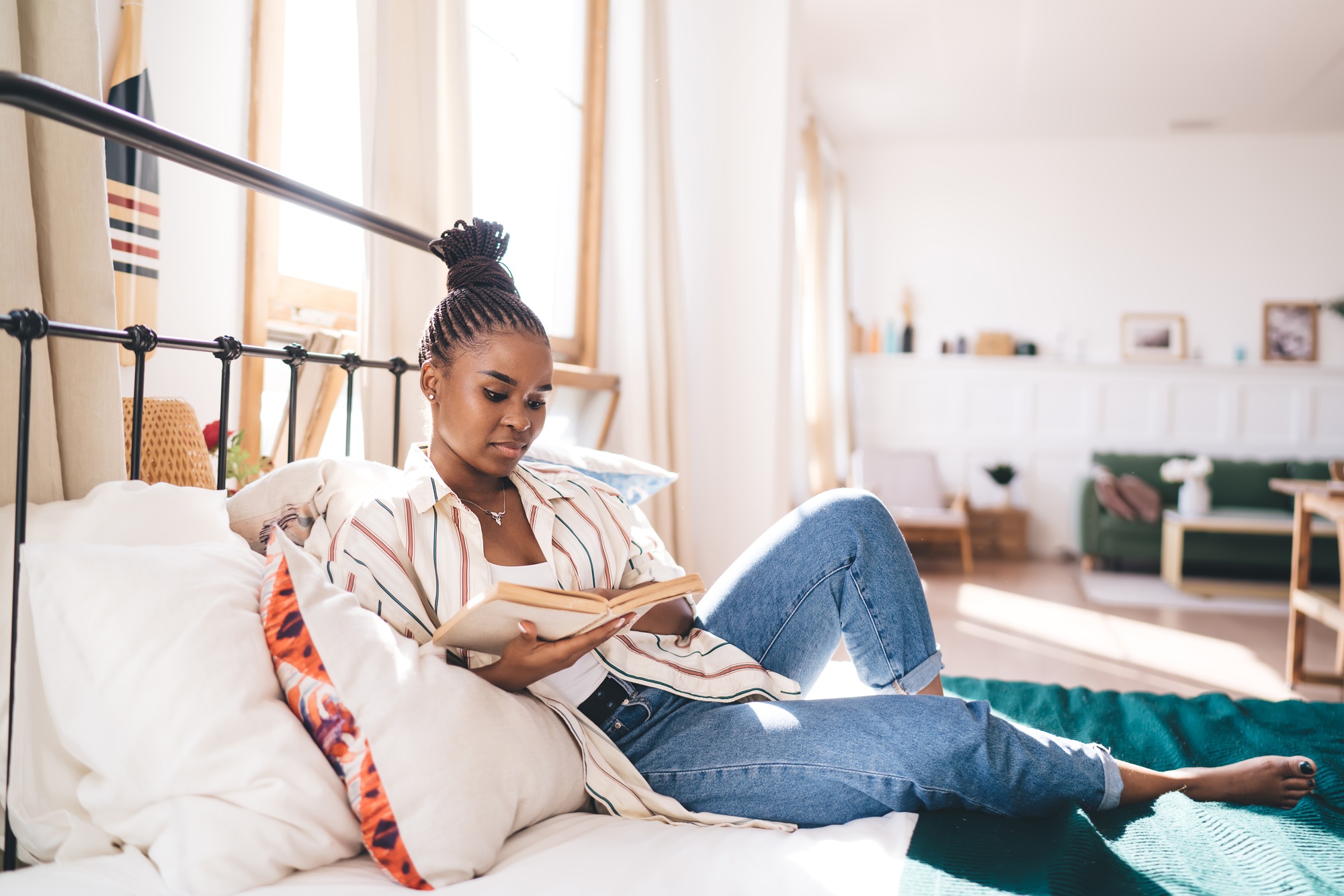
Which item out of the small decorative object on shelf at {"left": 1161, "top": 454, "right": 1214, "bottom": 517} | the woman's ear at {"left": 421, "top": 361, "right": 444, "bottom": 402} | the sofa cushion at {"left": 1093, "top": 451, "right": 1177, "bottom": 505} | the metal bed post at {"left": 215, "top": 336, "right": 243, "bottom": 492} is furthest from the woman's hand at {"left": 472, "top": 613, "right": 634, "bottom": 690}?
the sofa cushion at {"left": 1093, "top": 451, "right": 1177, "bottom": 505}

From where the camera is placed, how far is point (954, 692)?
65.8 inches

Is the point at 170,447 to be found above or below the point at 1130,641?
above

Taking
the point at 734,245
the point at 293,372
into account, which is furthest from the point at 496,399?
the point at 734,245

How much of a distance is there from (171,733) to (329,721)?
134mm

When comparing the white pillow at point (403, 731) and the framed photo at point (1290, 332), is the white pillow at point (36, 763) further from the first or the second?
the framed photo at point (1290, 332)

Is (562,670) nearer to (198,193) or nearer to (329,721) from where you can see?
(329,721)

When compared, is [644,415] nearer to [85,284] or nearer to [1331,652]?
[85,284]

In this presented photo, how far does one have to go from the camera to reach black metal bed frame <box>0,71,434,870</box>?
0.82m

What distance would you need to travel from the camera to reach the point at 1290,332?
19.7 ft

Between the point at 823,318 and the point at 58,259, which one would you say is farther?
the point at 823,318

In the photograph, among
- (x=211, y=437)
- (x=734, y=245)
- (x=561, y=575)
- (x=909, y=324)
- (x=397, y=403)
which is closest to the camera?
(x=561, y=575)

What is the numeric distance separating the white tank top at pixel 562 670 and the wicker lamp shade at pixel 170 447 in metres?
0.47

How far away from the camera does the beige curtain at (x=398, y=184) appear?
5.55ft

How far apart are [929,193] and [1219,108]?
5.93ft
